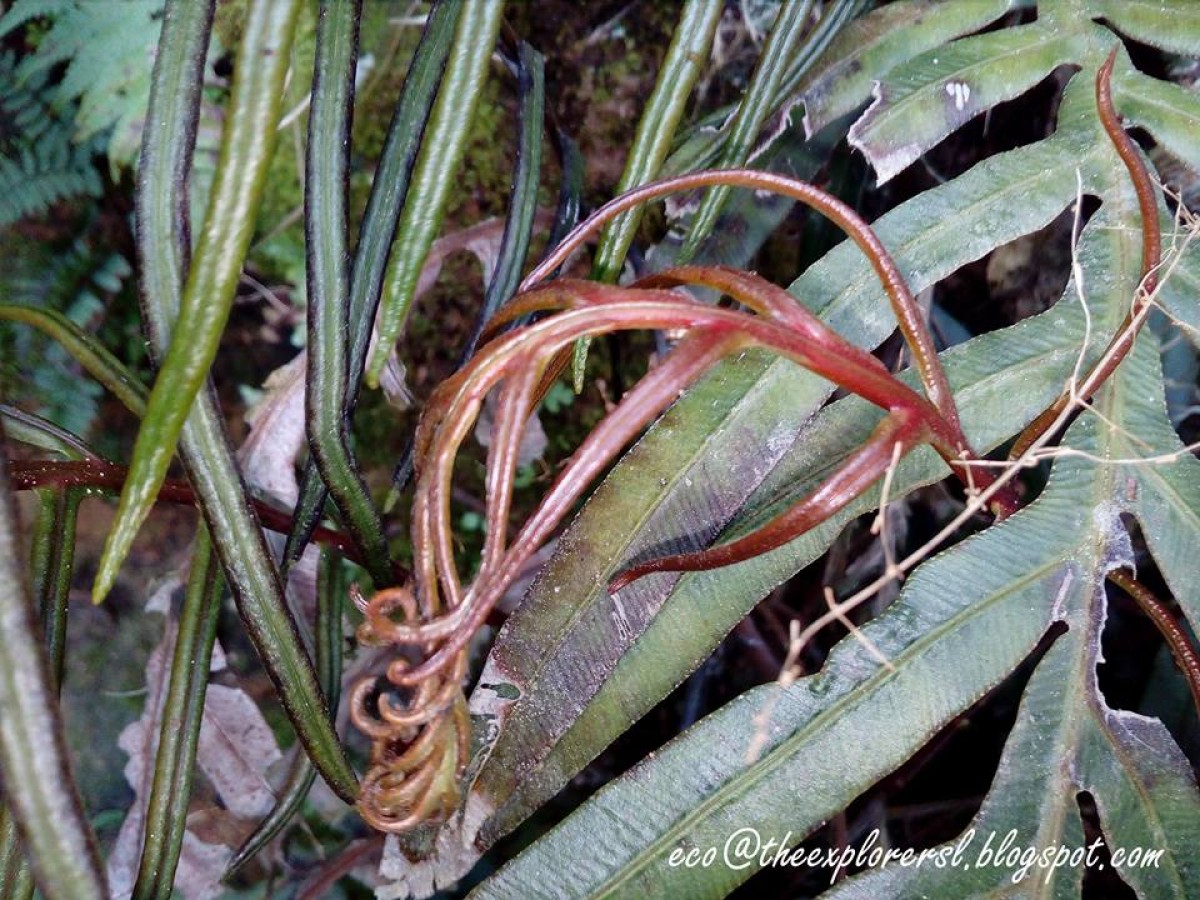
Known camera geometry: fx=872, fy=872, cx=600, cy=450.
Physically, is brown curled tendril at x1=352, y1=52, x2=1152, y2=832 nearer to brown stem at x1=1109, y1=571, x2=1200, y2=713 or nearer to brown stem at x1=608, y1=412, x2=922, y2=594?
brown stem at x1=608, y1=412, x2=922, y2=594

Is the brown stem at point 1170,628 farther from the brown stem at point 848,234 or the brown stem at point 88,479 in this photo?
the brown stem at point 88,479

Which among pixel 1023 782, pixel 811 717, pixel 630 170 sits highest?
pixel 630 170

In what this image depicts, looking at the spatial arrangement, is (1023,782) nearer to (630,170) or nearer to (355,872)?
(630,170)

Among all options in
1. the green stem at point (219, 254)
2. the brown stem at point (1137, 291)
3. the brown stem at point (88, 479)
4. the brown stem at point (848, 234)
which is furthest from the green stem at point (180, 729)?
the brown stem at point (1137, 291)

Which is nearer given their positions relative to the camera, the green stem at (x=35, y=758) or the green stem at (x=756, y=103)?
the green stem at (x=35, y=758)

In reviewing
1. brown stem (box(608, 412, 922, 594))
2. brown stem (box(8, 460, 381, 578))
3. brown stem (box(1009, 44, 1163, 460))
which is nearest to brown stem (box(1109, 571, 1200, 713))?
brown stem (box(1009, 44, 1163, 460))

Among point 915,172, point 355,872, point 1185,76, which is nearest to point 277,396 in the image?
point 355,872

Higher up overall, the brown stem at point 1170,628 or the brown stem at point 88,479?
the brown stem at point 88,479

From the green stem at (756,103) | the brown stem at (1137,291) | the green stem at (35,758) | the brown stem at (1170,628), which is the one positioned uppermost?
the green stem at (756,103)

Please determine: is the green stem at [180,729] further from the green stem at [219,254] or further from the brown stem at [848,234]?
the brown stem at [848,234]
